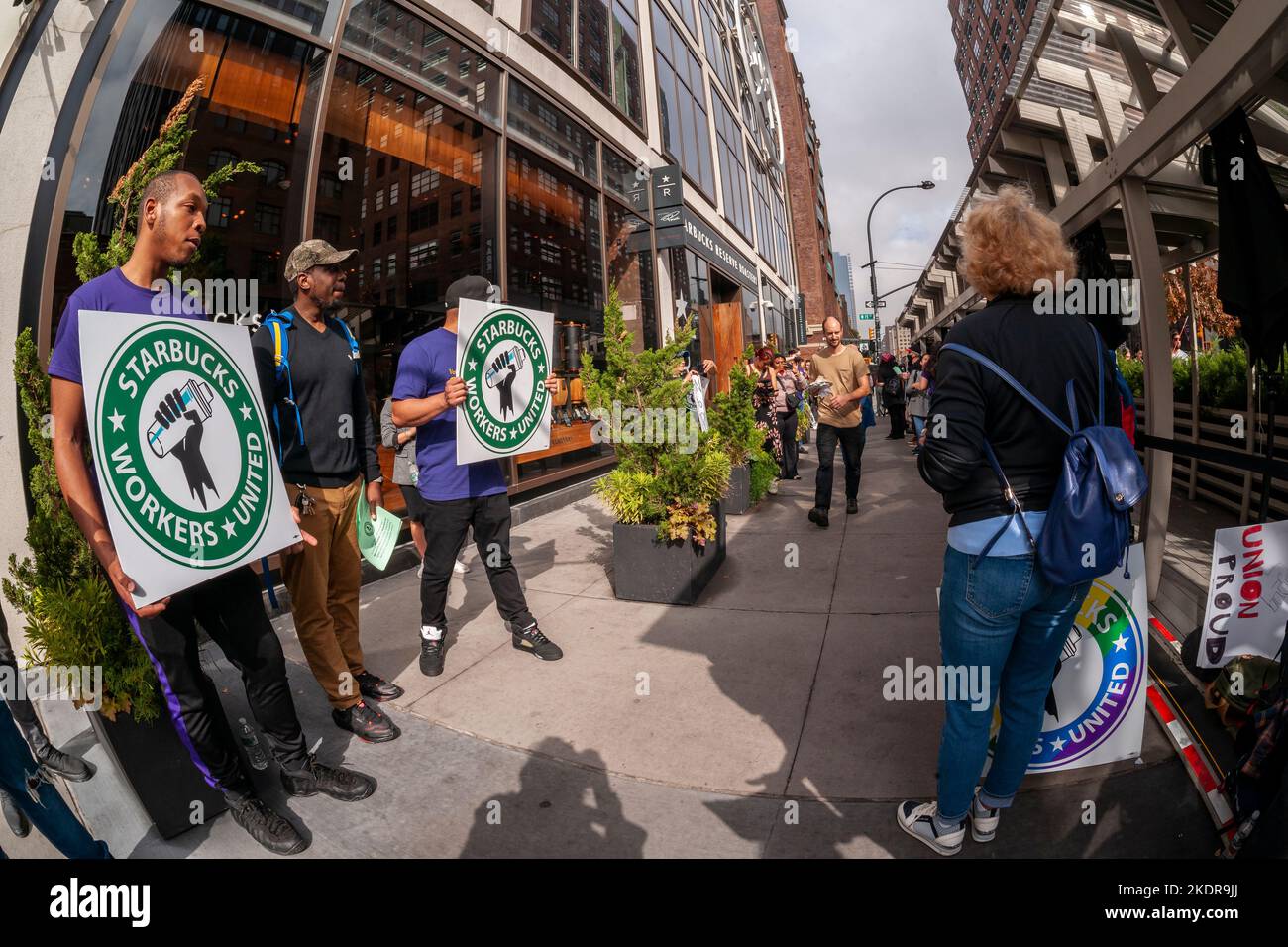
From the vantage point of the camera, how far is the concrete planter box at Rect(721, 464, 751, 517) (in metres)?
7.76

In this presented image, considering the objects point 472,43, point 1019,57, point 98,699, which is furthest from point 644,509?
point 472,43

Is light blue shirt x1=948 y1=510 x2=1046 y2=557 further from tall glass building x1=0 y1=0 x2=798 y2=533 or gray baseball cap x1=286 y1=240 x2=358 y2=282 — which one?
tall glass building x1=0 y1=0 x2=798 y2=533

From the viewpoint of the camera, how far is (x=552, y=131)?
30.2ft

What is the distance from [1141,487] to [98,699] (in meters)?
3.37

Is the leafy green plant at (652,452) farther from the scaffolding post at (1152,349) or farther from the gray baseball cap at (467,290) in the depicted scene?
the scaffolding post at (1152,349)

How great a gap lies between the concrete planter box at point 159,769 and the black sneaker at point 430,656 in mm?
1346

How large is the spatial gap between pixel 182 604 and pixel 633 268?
429 inches

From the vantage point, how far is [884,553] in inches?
224

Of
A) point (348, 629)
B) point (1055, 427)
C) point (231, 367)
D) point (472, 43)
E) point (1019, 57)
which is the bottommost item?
point (348, 629)

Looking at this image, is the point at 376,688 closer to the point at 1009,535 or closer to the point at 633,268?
the point at 1009,535

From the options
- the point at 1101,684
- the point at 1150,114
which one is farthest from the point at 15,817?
the point at 1150,114

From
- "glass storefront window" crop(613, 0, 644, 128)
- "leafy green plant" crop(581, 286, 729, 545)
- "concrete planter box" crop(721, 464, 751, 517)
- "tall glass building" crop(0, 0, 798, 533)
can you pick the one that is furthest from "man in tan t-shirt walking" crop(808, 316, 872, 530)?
"glass storefront window" crop(613, 0, 644, 128)

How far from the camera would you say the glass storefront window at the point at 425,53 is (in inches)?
239
